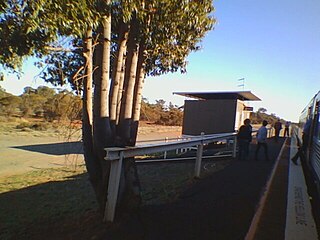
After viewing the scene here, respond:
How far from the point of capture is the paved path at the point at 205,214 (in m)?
4.22

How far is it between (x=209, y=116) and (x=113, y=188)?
64.7 ft

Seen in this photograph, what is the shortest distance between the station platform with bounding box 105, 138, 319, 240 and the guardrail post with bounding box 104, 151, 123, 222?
0.35 meters

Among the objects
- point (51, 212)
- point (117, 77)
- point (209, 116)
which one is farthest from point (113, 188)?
point (209, 116)

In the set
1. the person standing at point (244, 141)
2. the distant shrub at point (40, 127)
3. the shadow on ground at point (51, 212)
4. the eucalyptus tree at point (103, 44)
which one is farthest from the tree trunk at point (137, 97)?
the distant shrub at point (40, 127)

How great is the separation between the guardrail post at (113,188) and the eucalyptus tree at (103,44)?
0.48 meters

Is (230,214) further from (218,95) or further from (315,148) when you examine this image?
(218,95)

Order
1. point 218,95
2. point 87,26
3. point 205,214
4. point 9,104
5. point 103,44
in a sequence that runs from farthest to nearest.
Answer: point 9,104, point 218,95, point 103,44, point 205,214, point 87,26

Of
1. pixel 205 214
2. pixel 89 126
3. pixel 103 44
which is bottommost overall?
pixel 205 214

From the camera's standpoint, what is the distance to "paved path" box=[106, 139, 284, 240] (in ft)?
13.9

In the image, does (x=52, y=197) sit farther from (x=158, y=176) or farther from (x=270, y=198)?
(x=270, y=198)

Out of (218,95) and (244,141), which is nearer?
(244,141)

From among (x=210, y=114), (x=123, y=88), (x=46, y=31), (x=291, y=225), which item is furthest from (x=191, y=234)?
(x=210, y=114)

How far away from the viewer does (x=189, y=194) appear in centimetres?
630

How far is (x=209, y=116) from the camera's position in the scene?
77.7 ft
